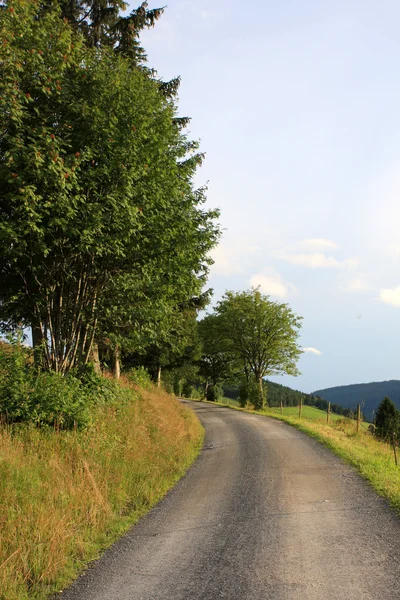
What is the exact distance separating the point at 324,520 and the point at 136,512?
3.29 m

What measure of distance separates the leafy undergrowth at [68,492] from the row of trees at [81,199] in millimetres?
2677

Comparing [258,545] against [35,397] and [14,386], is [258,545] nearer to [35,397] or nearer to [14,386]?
[35,397]

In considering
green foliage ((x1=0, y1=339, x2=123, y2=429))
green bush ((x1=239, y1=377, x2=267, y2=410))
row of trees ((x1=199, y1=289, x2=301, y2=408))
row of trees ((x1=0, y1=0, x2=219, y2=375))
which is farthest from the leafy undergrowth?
row of trees ((x1=199, y1=289, x2=301, y2=408))

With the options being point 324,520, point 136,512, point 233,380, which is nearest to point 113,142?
point 136,512

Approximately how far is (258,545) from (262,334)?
118 ft

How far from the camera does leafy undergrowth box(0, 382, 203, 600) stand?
4734mm

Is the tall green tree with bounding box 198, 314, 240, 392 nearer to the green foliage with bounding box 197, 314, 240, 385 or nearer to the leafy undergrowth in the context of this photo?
the green foliage with bounding box 197, 314, 240, 385

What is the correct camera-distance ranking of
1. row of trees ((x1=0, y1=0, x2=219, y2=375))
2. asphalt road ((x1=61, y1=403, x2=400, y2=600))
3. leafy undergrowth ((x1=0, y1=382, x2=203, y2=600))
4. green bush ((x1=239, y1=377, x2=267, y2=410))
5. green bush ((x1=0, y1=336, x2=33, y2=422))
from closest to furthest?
asphalt road ((x1=61, y1=403, x2=400, y2=600)), leafy undergrowth ((x1=0, y1=382, x2=203, y2=600)), green bush ((x1=0, y1=336, x2=33, y2=422)), row of trees ((x1=0, y1=0, x2=219, y2=375)), green bush ((x1=239, y1=377, x2=267, y2=410))

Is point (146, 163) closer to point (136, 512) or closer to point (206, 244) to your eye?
point (206, 244)

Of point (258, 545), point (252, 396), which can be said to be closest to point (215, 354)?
point (252, 396)

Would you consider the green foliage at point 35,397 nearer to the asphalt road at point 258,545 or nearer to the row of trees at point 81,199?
the row of trees at point 81,199

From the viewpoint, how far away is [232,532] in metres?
6.37

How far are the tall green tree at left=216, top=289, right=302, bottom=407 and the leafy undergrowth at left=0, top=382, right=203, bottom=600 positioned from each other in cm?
3075

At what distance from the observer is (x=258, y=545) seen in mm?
5801
